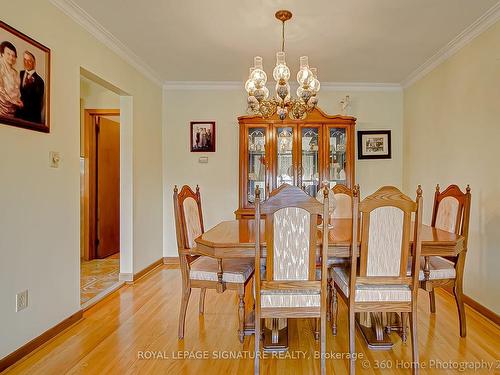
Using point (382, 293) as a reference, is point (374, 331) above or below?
below

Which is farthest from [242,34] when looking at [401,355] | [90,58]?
[401,355]

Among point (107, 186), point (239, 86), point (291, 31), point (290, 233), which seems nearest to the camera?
point (290, 233)

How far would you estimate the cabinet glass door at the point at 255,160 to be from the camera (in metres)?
4.20

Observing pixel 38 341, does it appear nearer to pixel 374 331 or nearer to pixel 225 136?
pixel 374 331

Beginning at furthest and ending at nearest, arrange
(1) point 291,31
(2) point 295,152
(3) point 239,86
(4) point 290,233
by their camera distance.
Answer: (3) point 239,86 < (2) point 295,152 < (1) point 291,31 < (4) point 290,233

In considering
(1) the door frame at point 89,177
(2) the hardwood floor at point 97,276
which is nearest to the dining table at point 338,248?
(2) the hardwood floor at point 97,276

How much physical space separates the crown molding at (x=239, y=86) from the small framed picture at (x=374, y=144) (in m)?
0.59

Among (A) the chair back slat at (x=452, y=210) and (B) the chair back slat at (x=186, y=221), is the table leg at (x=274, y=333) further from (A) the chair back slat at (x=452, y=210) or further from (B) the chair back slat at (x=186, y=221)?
(A) the chair back slat at (x=452, y=210)

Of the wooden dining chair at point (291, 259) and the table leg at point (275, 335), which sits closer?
the wooden dining chair at point (291, 259)

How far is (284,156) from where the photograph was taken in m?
4.20

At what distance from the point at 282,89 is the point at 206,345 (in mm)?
1872

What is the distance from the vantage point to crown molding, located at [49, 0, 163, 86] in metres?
2.49

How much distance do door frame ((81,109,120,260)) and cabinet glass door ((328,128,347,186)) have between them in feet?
9.39

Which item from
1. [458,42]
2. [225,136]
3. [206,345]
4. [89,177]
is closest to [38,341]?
[206,345]
